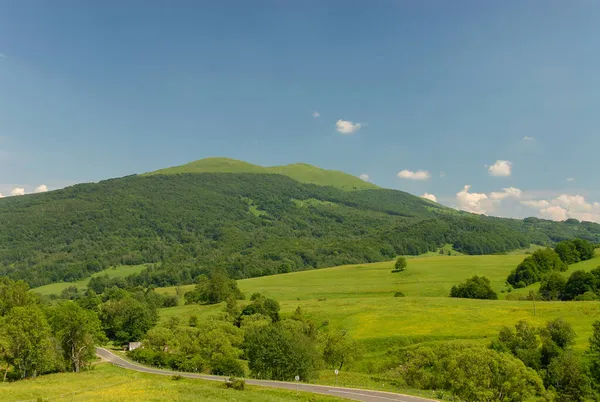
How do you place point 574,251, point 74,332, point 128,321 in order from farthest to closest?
point 574,251 → point 128,321 → point 74,332

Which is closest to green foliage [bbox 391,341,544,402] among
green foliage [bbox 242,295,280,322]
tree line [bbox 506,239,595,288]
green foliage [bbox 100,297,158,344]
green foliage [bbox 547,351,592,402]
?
green foliage [bbox 547,351,592,402]

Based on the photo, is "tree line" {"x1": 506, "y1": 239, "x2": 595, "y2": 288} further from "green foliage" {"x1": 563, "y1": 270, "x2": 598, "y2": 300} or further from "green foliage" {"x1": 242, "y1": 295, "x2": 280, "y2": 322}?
"green foliage" {"x1": 242, "y1": 295, "x2": 280, "y2": 322}

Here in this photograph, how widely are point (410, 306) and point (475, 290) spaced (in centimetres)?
3047

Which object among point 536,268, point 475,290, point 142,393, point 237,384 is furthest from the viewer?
point 536,268

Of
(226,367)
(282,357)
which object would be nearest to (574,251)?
(282,357)

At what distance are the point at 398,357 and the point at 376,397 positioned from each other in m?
34.5

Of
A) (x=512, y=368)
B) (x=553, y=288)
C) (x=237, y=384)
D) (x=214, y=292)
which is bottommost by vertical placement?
(x=214, y=292)

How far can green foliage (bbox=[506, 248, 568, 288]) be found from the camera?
134 m

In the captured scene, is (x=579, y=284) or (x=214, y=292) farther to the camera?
(x=214, y=292)

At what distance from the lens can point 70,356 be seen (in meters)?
72.3

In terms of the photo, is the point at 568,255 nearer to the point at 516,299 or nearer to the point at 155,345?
the point at 516,299

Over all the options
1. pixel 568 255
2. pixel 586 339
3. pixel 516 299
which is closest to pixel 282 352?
pixel 586 339

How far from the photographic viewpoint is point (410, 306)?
341ft

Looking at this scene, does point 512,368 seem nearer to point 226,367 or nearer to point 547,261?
point 226,367
